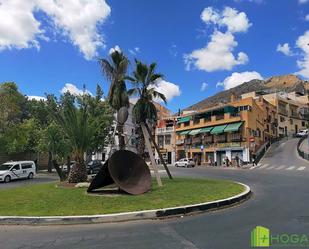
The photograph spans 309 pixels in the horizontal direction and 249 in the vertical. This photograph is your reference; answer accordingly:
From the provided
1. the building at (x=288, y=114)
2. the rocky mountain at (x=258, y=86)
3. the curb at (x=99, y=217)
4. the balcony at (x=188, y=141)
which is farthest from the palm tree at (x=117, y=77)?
the rocky mountain at (x=258, y=86)

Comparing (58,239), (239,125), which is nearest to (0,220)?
(58,239)

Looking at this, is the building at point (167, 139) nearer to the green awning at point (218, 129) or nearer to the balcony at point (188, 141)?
the balcony at point (188, 141)

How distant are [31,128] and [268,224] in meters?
43.1

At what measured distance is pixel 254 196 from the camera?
16.2 meters

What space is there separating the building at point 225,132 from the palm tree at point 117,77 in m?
37.5

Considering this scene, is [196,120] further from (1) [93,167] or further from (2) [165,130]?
(1) [93,167]

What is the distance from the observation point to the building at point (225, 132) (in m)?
65.0

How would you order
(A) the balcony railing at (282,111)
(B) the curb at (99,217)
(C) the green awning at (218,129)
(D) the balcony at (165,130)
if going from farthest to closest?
(A) the balcony railing at (282,111), (D) the balcony at (165,130), (C) the green awning at (218,129), (B) the curb at (99,217)

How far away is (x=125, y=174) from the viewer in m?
17.4

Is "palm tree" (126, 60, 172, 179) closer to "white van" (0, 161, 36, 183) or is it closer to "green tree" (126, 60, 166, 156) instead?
"green tree" (126, 60, 166, 156)

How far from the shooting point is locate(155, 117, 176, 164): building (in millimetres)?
83688

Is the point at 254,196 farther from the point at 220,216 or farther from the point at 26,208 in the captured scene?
the point at 26,208

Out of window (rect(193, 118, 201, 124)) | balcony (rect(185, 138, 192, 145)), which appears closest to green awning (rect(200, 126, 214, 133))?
window (rect(193, 118, 201, 124))

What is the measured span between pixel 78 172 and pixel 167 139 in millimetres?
64268
